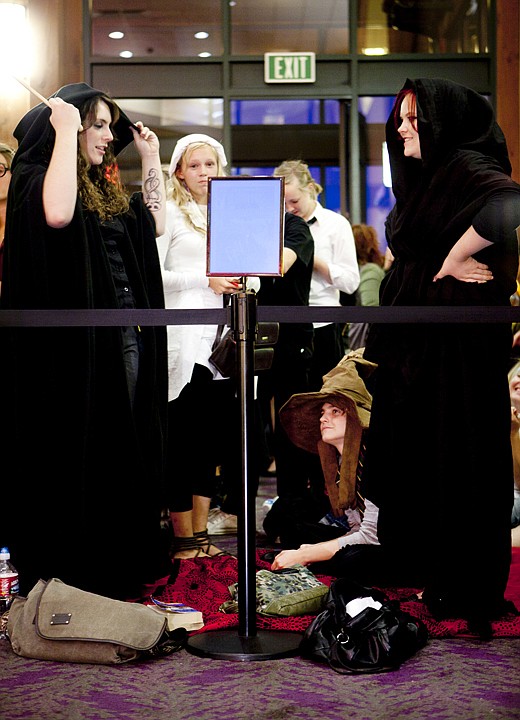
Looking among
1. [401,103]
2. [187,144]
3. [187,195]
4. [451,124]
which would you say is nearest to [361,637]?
[451,124]

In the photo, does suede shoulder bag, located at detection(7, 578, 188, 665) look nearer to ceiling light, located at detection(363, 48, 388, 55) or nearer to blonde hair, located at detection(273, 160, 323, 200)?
blonde hair, located at detection(273, 160, 323, 200)

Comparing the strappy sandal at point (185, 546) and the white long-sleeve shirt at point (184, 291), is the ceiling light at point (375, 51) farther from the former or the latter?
the strappy sandal at point (185, 546)

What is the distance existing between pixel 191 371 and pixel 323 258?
124cm

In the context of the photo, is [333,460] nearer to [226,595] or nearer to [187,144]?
[226,595]

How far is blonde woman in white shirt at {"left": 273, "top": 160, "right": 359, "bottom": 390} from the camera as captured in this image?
488 cm

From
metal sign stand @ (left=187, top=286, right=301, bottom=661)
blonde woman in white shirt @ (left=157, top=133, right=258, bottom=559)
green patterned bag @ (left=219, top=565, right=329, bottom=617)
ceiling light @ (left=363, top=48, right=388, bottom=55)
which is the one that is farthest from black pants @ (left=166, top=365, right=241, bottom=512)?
ceiling light @ (left=363, top=48, right=388, bottom=55)

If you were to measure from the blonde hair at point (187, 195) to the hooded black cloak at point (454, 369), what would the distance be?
0.92 meters

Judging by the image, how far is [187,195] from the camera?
161 inches

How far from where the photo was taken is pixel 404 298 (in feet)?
11.1

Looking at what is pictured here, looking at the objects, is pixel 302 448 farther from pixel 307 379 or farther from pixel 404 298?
pixel 404 298

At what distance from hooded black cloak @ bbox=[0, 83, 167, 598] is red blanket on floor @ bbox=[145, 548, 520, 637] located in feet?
0.64

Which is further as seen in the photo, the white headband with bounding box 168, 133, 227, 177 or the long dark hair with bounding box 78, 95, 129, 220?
the white headband with bounding box 168, 133, 227, 177

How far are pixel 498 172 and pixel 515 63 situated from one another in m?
4.99

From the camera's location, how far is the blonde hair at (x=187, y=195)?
13.2ft
